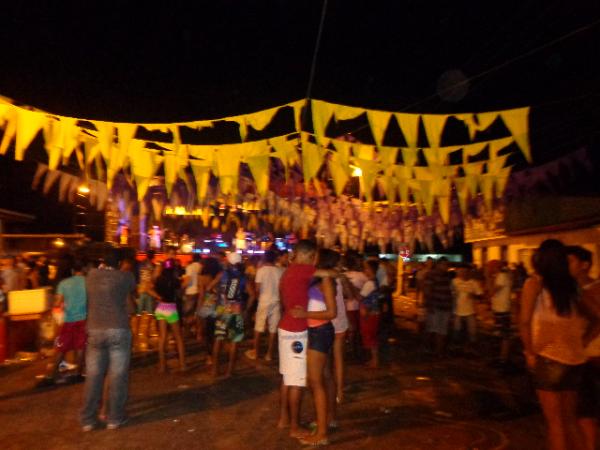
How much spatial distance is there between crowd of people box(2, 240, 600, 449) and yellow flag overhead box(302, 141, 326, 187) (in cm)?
168

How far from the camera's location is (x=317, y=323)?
16.8ft

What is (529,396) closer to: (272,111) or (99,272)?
(272,111)

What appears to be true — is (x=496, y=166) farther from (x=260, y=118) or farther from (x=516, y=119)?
(x=260, y=118)

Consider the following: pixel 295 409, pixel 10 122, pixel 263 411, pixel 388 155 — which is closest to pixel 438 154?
pixel 388 155

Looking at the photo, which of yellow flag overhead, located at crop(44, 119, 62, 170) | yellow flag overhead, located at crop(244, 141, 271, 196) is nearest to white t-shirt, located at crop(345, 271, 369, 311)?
yellow flag overhead, located at crop(244, 141, 271, 196)

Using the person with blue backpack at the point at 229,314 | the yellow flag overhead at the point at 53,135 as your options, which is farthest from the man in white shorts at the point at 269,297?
the yellow flag overhead at the point at 53,135

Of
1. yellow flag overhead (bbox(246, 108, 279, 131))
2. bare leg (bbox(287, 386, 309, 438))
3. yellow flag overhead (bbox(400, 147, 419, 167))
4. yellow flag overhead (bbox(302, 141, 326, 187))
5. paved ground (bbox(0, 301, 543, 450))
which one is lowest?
paved ground (bbox(0, 301, 543, 450))

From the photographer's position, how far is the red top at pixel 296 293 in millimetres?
5145

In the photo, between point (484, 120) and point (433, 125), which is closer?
point (433, 125)

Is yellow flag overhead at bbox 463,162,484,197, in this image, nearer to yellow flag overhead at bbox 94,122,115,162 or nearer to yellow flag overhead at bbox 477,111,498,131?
yellow flag overhead at bbox 477,111,498,131

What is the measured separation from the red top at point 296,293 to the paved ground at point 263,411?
1.08 metres

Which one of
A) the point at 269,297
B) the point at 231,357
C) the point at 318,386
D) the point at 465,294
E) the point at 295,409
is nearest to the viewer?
the point at 318,386

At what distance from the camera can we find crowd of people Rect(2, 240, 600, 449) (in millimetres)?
3979

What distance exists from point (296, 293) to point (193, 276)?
20.5 feet
